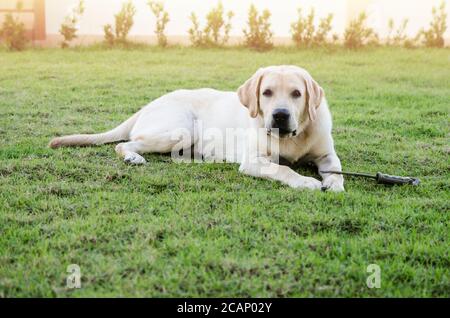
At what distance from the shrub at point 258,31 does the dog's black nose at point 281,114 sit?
9547 mm

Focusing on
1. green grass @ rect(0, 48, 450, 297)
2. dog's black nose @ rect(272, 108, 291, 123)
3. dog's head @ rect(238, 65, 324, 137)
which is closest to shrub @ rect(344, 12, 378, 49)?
green grass @ rect(0, 48, 450, 297)

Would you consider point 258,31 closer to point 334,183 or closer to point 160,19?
point 160,19

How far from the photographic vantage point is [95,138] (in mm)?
5652

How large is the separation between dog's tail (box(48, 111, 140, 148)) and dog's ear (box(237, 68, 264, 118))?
4.75 ft

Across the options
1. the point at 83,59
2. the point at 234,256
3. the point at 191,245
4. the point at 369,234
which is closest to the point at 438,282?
the point at 369,234

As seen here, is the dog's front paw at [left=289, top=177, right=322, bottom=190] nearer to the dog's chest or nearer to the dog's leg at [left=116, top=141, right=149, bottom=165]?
the dog's chest

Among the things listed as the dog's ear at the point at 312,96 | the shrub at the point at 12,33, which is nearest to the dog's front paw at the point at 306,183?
the dog's ear at the point at 312,96

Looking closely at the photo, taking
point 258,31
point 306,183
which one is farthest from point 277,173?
point 258,31

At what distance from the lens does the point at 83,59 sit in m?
12.3

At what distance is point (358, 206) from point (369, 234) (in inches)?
19.5

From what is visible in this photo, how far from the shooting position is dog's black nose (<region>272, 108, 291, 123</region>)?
4.42 meters

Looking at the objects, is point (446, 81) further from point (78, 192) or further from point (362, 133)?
point (78, 192)

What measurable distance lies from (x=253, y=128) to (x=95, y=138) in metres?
1.68

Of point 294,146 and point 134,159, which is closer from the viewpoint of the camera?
point 294,146
